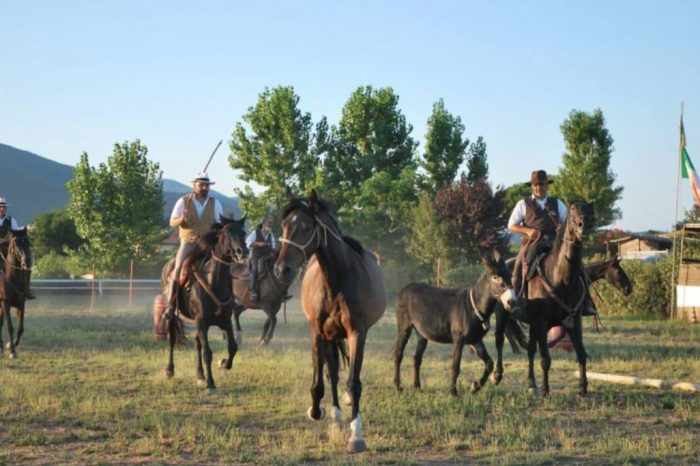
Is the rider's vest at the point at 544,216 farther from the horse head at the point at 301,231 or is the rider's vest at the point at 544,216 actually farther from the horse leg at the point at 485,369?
the horse head at the point at 301,231

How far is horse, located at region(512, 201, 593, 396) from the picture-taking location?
11.3 metres

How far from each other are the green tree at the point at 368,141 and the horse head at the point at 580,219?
42795 mm

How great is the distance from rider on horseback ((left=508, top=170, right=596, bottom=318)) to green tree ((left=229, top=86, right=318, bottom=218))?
123 feet

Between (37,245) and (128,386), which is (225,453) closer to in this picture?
(128,386)

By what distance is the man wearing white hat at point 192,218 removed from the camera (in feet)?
42.6

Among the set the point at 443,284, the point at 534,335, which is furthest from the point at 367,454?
the point at 443,284

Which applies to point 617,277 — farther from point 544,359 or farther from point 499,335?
point 544,359

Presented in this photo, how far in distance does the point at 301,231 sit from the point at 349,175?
46.4 m

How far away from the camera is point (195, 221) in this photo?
43.1 feet

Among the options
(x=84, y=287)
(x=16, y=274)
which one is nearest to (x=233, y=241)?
(x=16, y=274)

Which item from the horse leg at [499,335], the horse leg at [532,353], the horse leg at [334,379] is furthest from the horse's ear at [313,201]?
the horse leg at [532,353]

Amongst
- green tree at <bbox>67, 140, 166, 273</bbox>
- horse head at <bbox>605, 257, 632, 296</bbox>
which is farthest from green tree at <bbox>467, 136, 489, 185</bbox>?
horse head at <bbox>605, 257, 632, 296</bbox>

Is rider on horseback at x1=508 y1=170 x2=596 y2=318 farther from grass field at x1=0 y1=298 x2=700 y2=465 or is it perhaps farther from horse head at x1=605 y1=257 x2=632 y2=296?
horse head at x1=605 y1=257 x2=632 y2=296

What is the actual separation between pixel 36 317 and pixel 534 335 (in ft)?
63.7
